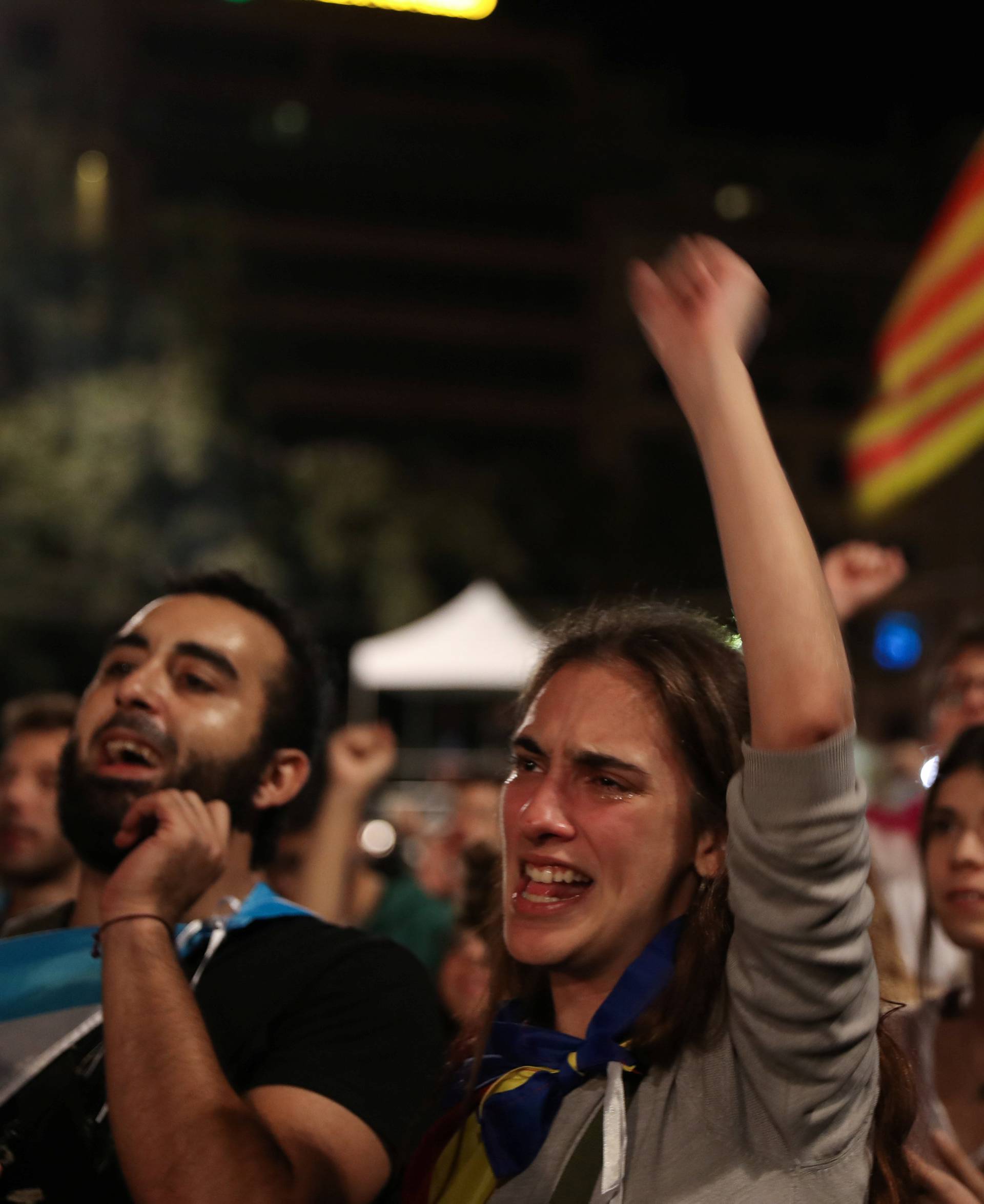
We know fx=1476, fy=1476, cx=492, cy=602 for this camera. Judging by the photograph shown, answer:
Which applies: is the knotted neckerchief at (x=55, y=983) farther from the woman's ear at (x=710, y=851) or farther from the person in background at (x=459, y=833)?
the person in background at (x=459, y=833)

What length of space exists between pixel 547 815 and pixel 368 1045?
27.5 inches

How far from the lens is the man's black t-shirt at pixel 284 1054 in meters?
2.37

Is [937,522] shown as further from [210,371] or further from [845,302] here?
[210,371]

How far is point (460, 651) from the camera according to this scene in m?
12.2

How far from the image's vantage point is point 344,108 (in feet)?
215

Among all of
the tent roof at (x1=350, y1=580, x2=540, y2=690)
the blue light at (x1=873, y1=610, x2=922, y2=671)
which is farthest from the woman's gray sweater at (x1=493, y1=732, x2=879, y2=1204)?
the tent roof at (x1=350, y1=580, x2=540, y2=690)

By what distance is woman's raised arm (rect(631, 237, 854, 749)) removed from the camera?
160 cm

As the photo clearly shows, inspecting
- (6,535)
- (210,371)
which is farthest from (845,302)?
(6,535)

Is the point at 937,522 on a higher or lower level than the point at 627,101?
lower

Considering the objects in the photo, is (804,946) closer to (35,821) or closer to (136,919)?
(136,919)

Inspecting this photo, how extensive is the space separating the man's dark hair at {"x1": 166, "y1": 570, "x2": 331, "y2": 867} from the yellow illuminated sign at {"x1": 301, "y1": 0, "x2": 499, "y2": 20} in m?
1.70

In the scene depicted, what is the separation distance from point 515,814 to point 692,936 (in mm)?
312

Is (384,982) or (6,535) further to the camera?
(6,535)

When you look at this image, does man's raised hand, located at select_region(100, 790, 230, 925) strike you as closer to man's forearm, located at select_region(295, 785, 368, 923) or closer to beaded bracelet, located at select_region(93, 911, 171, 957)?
beaded bracelet, located at select_region(93, 911, 171, 957)
